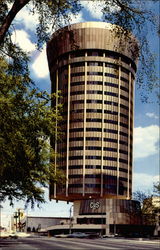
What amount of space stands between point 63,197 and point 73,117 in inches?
1240

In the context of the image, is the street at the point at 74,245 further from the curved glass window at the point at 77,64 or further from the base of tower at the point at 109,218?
the curved glass window at the point at 77,64

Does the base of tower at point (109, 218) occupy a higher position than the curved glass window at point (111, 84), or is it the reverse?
the curved glass window at point (111, 84)

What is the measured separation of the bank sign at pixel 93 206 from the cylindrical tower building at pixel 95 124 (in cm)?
374

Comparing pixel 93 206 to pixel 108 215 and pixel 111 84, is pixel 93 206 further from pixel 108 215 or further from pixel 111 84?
pixel 111 84

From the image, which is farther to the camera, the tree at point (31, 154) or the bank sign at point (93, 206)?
the bank sign at point (93, 206)

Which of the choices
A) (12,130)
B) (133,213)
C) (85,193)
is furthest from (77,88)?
(12,130)

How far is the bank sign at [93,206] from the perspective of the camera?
158000 millimetres

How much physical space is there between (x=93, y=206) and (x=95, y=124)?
30601 mm

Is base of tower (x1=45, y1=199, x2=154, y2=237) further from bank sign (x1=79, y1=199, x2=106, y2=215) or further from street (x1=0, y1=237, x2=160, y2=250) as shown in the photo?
street (x1=0, y1=237, x2=160, y2=250)

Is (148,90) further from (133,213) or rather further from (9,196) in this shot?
(133,213)

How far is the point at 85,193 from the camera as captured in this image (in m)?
163

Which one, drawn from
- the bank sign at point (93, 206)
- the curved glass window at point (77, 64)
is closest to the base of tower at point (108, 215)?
the bank sign at point (93, 206)

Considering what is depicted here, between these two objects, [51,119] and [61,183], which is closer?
A: [51,119]

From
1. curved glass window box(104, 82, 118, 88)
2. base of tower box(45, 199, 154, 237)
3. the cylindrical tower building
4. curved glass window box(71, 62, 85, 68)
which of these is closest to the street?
base of tower box(45, 199, 154, 237)
